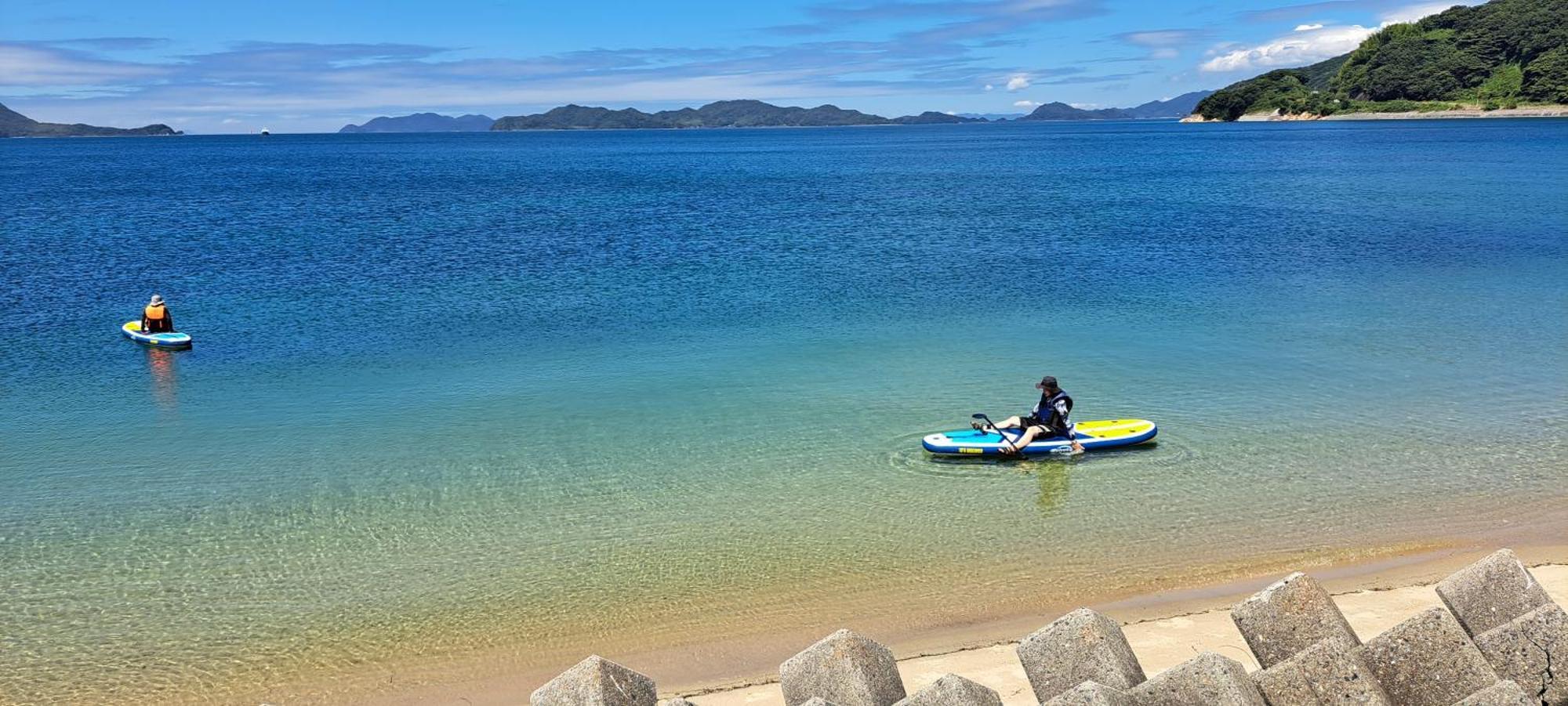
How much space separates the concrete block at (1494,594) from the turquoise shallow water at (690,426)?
5.29m

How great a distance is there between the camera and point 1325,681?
7.49m

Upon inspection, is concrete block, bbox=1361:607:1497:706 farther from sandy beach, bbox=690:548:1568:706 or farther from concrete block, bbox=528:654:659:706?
concrete block, bbox=528:654:659:706

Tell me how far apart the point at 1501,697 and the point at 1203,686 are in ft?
5.33

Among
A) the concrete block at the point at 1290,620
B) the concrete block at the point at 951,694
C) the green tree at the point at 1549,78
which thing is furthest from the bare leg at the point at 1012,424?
the green tree at the point at 1549,78

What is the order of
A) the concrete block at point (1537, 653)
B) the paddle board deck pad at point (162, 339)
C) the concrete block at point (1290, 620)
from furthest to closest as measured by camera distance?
the paddle board deck pad at point (162, 339), the concrete block at point (1290, 620), the concrete block at point (1537, 653)

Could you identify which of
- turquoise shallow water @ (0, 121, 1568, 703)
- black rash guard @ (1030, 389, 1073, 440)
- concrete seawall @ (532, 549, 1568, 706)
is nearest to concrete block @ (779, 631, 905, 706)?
concrete seawall @ (532, 549, 1568, 706)

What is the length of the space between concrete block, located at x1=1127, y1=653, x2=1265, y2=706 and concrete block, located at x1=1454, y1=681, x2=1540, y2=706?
1173 millimetres

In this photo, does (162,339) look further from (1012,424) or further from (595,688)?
(595,688)

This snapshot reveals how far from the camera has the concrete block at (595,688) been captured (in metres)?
7.38

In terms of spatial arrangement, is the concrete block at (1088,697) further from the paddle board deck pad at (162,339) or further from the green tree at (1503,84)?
the green tree at (1503,84)

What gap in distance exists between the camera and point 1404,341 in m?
27.6

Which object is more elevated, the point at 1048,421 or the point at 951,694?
the point at 951,694

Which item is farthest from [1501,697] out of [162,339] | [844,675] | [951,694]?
[162,339]

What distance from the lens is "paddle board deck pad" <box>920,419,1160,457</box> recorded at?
18984mm
